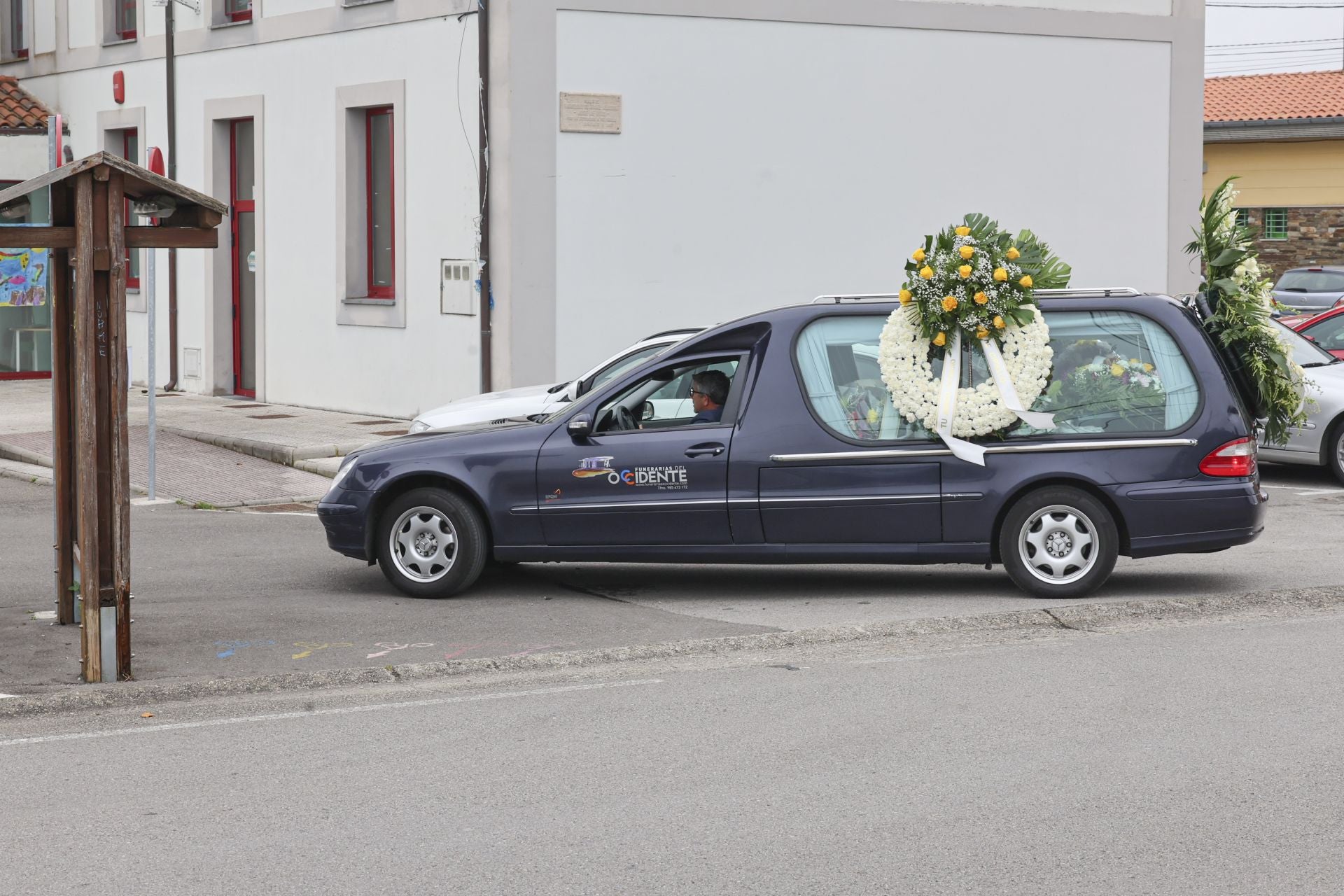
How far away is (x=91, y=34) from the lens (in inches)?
932

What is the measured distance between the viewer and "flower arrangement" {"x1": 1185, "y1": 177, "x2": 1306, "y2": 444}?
9914mm

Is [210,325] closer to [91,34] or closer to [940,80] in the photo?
[91,34]

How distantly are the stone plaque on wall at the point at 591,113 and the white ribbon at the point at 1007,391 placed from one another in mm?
8501

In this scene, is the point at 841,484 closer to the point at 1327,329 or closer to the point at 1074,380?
the point at 1074,380

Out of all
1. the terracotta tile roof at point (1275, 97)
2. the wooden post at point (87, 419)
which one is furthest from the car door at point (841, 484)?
the terracotta tile roof at point (1275, 97)

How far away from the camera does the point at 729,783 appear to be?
5.95 meters

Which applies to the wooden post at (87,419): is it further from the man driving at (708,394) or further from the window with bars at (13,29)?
the window with bars at (13,29)

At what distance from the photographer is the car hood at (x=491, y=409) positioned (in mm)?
12750

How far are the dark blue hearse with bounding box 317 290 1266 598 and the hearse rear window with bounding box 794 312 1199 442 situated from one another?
0.01m

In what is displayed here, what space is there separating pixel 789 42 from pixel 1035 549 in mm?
9899

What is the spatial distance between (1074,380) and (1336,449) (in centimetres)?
646

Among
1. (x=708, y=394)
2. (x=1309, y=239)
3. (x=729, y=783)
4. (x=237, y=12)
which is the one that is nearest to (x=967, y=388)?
(x=708, y=394)

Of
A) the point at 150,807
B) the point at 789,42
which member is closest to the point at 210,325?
the point at 789,42

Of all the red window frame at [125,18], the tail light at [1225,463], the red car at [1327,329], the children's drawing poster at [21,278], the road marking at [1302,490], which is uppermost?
the red window frame at [125,18]
